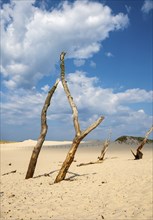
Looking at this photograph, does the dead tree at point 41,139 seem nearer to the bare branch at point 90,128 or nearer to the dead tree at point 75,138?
the dead tree at point 75,138

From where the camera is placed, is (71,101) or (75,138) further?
(71,101)

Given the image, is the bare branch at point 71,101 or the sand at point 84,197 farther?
the bare branch at point 71,101

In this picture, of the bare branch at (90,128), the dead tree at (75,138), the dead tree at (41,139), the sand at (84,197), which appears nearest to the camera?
the sand at (84,197)

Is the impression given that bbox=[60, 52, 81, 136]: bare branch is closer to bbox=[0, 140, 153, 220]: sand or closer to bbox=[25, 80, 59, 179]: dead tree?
bbox=[25, 80, 59, 179]: dead tree

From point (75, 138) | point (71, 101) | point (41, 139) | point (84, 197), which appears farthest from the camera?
point (41, 139)

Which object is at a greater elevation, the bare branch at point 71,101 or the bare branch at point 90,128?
the bare branch at point 71,101

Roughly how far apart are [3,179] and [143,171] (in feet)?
22.6

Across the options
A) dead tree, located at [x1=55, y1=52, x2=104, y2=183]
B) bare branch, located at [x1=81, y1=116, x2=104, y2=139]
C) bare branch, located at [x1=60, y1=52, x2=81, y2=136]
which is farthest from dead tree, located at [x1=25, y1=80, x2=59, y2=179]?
bare branch, located at [x1=81, y1=116, x2=104, y2=139]

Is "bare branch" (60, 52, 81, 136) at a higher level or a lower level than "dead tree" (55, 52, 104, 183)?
higher

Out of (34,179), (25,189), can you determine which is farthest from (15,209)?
(34,179)

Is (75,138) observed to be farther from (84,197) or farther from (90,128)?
(84,197)

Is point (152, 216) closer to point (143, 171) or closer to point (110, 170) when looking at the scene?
point (143, 171)

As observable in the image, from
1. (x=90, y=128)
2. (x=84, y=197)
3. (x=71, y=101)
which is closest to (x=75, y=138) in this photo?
(x=90, y=128)

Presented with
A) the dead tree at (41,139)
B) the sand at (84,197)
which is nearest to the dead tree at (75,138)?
the sand at (84,197)
